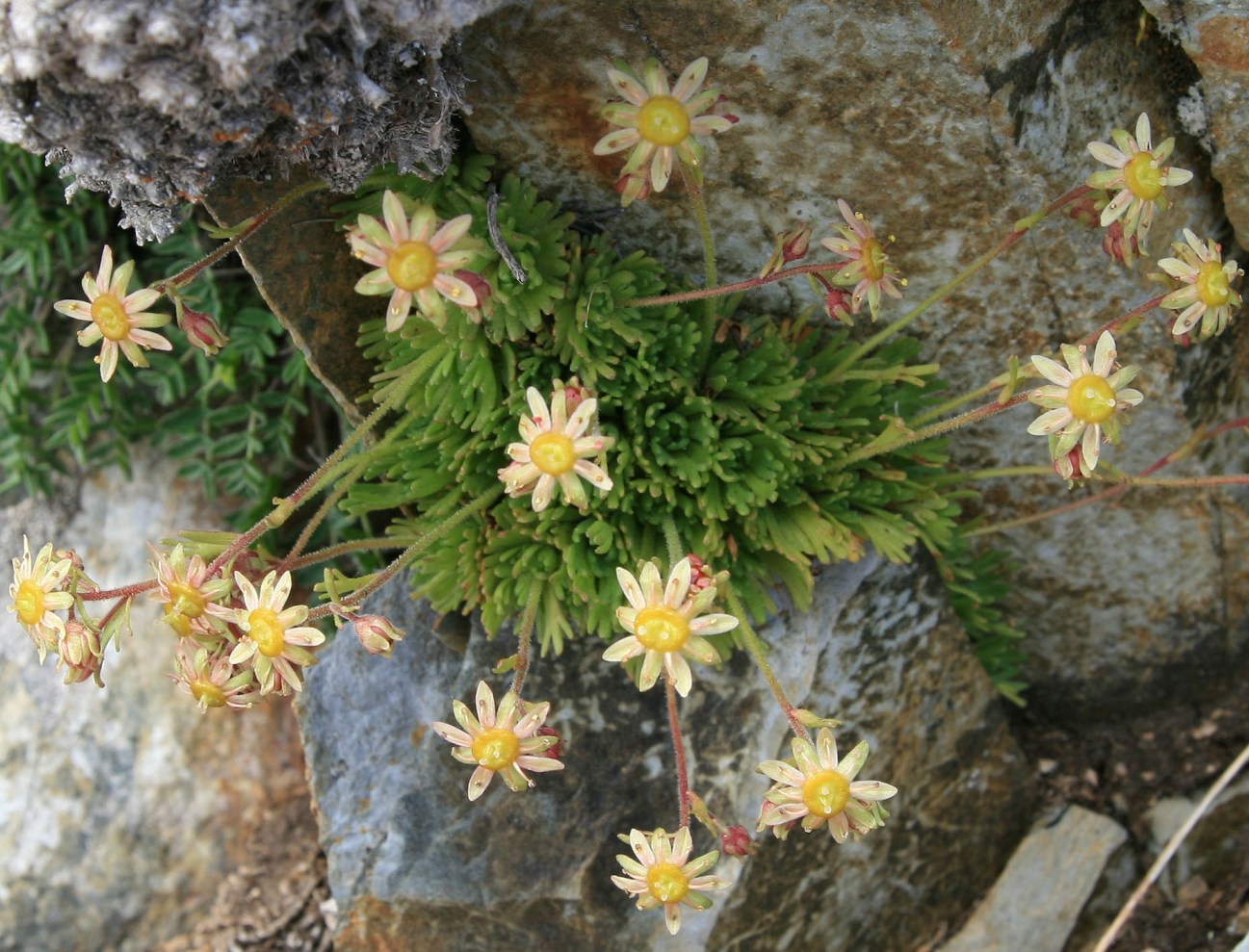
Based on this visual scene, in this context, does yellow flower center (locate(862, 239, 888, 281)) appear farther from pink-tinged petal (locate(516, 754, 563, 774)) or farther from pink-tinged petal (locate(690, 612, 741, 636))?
pink-tinged petal (locate(516, 754, 563, 774))

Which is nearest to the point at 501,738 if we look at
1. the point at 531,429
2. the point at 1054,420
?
the point at 531,429

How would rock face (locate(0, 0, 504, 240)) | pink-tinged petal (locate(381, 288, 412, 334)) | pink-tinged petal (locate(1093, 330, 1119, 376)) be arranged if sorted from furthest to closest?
pink-tinged petal (locate(1093, 330, 1119, 376)), pink-tinged petal (locate(381, 288, 412, 334)), rock face (locate(0, 0, 504, 240))

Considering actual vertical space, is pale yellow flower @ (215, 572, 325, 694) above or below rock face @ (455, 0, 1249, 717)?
below

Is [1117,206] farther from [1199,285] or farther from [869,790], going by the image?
[869,790]

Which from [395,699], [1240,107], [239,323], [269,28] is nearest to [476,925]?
[395,699]

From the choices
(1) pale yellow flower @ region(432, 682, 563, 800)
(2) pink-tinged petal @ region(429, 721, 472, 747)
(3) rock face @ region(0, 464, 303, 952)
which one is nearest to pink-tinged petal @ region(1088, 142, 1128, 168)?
(1) pale yellow flower @ region(432, 682, 563, 800)

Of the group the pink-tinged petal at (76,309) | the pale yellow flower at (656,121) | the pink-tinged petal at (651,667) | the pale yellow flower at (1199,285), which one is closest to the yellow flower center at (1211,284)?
the pale yellow flower at (1199,285)

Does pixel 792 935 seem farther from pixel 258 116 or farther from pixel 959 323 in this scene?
pixel 258 116
